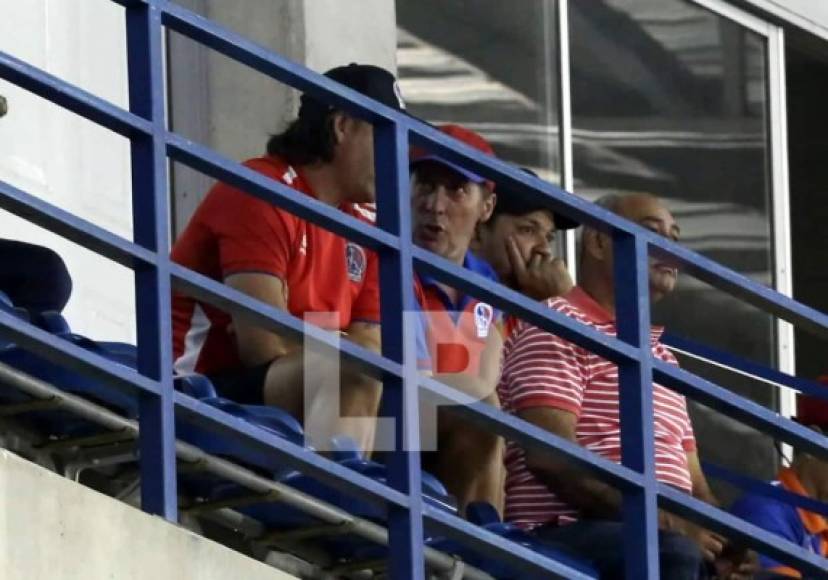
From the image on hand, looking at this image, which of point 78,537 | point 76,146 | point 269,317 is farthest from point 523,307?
point 76,146

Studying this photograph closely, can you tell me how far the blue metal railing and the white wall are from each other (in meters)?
2.39

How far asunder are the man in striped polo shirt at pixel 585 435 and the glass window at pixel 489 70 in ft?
8.48

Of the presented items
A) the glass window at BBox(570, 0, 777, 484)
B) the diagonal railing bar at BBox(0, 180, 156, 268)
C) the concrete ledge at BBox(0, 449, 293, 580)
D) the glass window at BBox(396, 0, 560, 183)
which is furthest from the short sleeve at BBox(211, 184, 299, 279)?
the glass window at BBox(570, 0, 777, 484)

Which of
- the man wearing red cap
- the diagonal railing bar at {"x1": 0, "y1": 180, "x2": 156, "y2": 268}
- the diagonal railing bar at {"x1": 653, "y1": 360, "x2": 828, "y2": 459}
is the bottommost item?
the diagonal railing bar at {"x1": 0, "y1": 180, "x2": 156, "y2": 268}

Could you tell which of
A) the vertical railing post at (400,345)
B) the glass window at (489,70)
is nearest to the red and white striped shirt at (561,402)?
Result: the vertical railing post at (400,345)

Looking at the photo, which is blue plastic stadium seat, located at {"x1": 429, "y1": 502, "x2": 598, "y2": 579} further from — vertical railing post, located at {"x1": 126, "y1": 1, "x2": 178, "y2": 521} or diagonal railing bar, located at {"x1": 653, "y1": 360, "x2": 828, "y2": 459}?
vertical railing post, located at {"x1": 126, "y1": 1, "x2": 178, "y2": 521}

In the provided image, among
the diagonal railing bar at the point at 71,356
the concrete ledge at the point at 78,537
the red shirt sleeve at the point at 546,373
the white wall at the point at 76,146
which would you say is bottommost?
the concrete ledge at the point at 78,537

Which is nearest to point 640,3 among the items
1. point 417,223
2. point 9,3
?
point 9,3

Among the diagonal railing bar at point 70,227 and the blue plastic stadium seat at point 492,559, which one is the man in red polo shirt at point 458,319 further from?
the diagonal railing bar at point 70,227

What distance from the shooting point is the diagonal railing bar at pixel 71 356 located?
189 inches

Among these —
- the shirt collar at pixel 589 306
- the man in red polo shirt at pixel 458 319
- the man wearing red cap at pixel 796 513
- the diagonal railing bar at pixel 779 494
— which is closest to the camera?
the man in red polo shirt at pixel 458 319

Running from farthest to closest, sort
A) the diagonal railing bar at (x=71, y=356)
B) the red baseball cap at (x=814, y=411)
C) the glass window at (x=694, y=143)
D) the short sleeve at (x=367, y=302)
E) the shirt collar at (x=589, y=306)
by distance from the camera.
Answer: the glass window at (x=694, y=143) → the red baseball cap at (x=814, y=411) → the shirt collar at (x=589, y=306) → the short sleeve at (x=367, y=302) → the diagonal railing bar at (x=71, y=356)

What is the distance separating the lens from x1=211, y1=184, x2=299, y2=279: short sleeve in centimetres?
604

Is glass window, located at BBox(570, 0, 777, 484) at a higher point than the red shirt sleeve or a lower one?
higher
